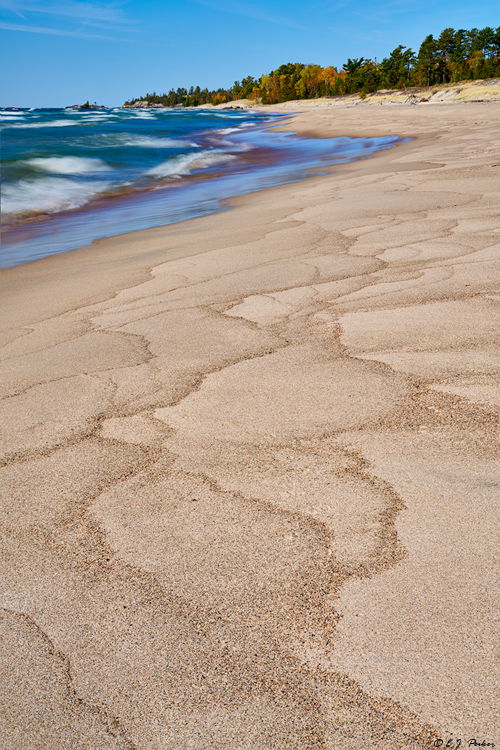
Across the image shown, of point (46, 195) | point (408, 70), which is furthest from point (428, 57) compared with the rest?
point (46, 195)

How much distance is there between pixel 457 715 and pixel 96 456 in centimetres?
141

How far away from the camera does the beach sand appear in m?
1.15

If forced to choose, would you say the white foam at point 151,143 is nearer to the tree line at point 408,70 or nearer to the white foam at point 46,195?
the white foam at point 46,195

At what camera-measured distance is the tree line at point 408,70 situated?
5924 centimetres

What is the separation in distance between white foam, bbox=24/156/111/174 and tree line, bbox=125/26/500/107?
4876 centimetres

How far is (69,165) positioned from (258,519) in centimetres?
1482

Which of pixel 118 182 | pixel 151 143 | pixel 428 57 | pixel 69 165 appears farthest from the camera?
pixel 428 57

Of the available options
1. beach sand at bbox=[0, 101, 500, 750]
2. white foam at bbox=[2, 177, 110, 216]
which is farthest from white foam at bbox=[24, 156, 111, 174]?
beach sand at bbox=[0, 101, 500, 750]

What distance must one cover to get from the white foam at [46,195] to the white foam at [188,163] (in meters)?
2.25

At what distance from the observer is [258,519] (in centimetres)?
164

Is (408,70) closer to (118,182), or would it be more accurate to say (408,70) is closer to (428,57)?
(428,57)

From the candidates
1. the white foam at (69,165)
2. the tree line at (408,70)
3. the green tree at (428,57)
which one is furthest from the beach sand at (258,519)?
the green tree at (428,57)

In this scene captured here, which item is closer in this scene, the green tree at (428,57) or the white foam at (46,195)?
the white foam at (46,195)

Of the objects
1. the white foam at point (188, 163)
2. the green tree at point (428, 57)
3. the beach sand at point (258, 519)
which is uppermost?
the green tree at point (428, 57)
